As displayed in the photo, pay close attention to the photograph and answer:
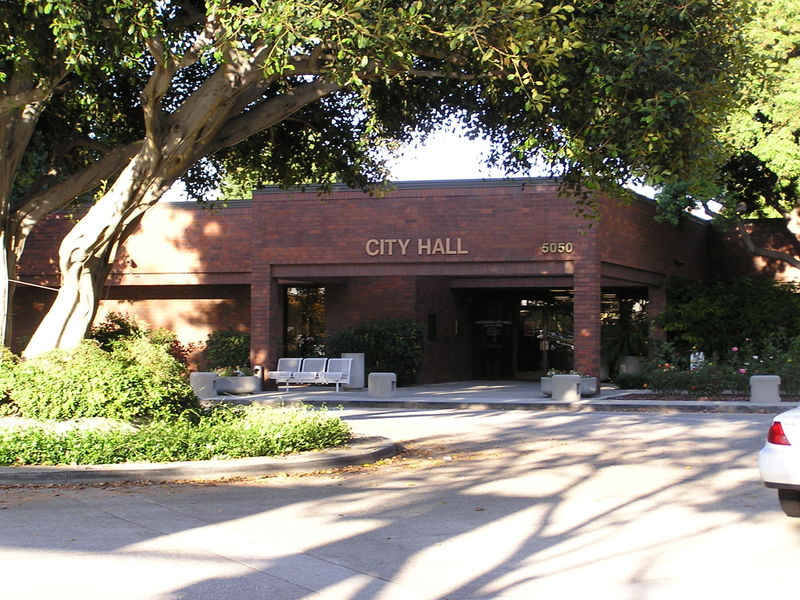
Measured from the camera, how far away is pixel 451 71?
1291 centimetres

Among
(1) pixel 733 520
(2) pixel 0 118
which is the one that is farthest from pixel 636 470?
(2) pixel 0 118

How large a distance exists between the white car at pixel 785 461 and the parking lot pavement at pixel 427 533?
240 millimetres

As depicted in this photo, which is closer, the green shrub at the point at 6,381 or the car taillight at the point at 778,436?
the car taillight at the point at 778,436

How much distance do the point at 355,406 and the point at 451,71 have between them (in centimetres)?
1101

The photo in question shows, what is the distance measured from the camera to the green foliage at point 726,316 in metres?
29.5

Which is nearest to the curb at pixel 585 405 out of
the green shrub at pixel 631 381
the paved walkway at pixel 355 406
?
the paved walkway at pixel 355 406

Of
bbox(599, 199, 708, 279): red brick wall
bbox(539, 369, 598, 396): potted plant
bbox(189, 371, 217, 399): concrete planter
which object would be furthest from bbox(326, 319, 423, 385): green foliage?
bbox(599, 199, 708, 279): red brick wall

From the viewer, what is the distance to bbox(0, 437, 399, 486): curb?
34.7 feet

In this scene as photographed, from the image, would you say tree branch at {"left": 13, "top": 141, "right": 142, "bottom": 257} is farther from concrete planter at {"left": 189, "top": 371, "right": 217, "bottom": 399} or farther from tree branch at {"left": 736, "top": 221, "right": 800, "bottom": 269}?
tree branch at {"left": 736, "top": 221, "right": 800, "bottom": 269}

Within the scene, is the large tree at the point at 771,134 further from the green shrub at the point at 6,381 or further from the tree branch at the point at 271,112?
the green shrub at the point at 6,381

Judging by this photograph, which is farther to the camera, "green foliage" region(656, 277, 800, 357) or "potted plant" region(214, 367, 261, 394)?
"green foliage" region(656, 277, 800, 357)

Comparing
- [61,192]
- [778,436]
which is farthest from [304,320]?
[778,436]

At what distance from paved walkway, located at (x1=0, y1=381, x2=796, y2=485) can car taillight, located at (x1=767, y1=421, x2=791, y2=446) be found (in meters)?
5.20

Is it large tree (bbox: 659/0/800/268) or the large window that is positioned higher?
large tree (bbox: 659/0/800/268)
